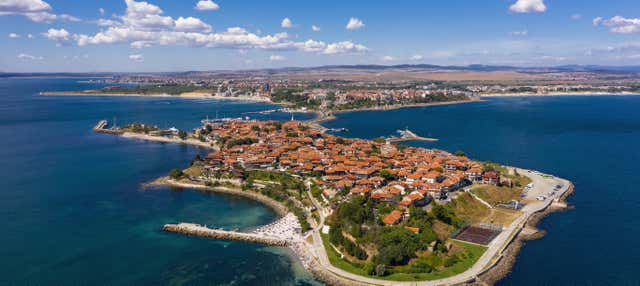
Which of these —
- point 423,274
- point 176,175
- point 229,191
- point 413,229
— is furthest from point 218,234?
point 176,175

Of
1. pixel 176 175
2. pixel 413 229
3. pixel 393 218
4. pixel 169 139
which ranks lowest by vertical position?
pixel 413 229

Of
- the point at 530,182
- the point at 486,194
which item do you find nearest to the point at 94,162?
the point at 486,194

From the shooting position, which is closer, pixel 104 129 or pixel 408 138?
pixel 408 138

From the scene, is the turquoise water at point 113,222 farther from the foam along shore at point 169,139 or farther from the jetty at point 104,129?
the jetty at point 104,129

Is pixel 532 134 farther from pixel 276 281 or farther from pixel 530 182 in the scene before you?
pixel 276 281


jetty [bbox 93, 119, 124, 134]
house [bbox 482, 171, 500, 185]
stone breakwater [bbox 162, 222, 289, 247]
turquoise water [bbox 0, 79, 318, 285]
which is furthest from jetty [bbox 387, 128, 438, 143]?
jetty [bbox 93, 119, 124, 134]

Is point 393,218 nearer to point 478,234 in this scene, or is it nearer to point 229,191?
point 478,234
